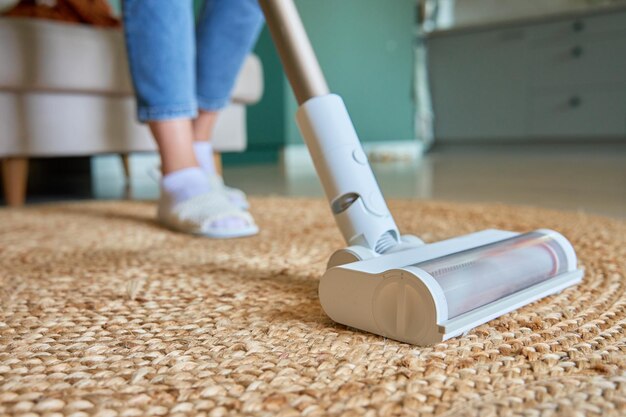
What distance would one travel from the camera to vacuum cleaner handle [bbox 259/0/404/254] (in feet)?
1.89

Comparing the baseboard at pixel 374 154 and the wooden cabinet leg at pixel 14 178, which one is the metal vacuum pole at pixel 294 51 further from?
the baseboard at pixel 374 154

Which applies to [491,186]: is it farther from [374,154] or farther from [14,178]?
[374,154]

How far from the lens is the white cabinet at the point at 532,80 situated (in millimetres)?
3547

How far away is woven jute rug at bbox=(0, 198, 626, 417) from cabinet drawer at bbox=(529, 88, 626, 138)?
10.3ft

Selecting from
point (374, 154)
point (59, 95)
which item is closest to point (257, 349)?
point (59, 95)

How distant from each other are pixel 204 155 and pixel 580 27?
10.4 ft

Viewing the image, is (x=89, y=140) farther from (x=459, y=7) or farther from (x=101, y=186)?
(x=459, y=7)

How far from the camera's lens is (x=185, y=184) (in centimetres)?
101

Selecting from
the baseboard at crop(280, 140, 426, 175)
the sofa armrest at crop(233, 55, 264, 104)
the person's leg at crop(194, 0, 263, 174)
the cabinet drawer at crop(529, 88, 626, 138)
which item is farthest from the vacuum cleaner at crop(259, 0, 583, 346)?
the cabinet drawer at crop(529, 88, 626, 138)

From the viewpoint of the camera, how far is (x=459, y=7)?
15.5ft

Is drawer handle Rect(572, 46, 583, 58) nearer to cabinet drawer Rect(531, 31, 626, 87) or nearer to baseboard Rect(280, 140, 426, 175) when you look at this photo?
cabinet drawer Rect(531, 31, 626, 87)

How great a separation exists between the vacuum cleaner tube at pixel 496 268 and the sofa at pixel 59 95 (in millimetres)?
1294

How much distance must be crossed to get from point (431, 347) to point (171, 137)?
0.70 metres

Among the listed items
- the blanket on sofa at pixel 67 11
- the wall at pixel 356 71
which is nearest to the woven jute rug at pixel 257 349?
the blanket on sofa at pixel 67 11
